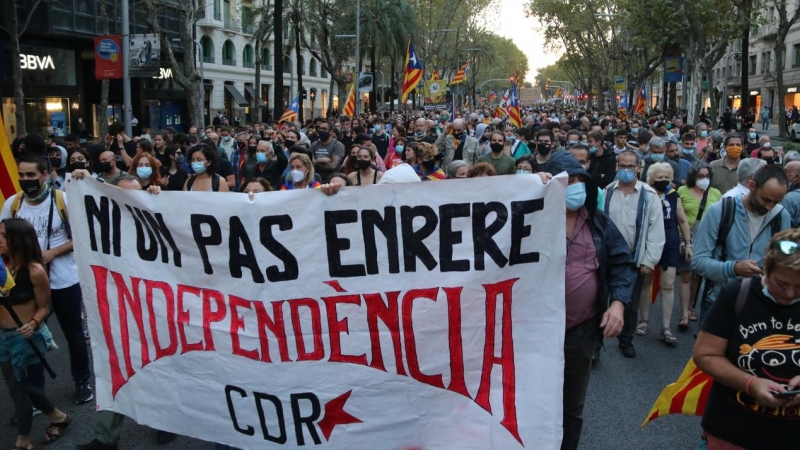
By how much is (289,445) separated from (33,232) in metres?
2.15

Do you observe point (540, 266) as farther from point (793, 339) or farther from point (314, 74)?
point (314, 74)

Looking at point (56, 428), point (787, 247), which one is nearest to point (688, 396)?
point (787, 247)

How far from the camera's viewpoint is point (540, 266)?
355 centimetres

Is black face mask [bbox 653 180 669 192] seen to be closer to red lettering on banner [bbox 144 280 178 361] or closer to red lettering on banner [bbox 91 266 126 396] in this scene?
red lettering on banner [bbox 144 280 178 361]

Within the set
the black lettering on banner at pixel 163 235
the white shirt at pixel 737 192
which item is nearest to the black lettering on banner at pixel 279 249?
the black lettering on banner at pixel 163 235


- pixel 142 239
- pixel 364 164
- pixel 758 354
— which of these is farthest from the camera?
pixel 364 164

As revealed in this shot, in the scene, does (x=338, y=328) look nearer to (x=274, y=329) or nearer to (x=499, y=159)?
(x=274, y=329)

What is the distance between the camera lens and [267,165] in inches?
376

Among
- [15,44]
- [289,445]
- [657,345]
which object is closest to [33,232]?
[289,445]

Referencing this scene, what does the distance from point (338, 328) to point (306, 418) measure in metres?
0.46

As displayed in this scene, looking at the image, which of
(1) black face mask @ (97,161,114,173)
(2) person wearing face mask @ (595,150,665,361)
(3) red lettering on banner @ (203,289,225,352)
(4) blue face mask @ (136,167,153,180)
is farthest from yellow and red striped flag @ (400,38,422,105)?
(3) red lettering on banner @ (203,289,225,352)

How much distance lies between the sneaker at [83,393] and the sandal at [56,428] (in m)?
0.41

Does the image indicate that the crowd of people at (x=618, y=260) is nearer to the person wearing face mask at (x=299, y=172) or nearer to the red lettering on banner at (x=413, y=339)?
the person wearing face mask at (x=299, y=172)

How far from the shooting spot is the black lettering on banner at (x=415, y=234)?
360 cm
